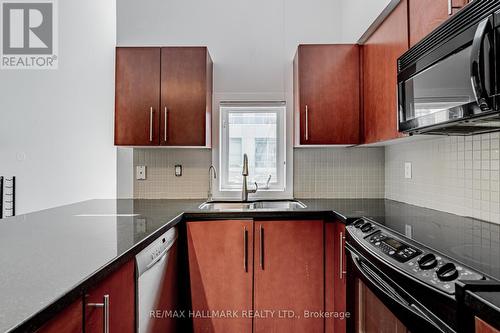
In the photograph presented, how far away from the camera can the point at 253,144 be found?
9.27 ft

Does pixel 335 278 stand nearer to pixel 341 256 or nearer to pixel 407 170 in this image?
pixel 341 256

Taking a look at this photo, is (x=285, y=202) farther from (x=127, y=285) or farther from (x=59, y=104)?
(x=59, y=104)

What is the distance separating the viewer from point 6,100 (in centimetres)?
392

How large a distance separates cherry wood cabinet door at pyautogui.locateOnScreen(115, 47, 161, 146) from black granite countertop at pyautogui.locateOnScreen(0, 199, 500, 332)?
52 centimetres

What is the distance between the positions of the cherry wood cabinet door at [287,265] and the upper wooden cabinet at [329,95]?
0.66 metres

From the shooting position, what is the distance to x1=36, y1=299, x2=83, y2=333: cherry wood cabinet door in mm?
705

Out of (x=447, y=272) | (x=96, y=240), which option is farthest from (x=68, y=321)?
(x=447, y=272)

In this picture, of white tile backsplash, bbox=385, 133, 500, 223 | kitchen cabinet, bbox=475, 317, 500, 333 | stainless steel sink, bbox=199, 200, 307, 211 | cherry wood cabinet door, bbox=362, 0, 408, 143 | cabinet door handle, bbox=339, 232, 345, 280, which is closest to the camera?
kitchen cabinet, bbox=475, 317, 500, 333

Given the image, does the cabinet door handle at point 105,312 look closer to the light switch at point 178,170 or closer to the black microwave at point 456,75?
the black microwave at point 456,75

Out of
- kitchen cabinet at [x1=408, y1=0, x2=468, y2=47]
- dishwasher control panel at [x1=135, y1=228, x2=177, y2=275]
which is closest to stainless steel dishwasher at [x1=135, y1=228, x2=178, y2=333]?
dishwasher control panel at [x1=135, y1=228, x2=177, y2=275]

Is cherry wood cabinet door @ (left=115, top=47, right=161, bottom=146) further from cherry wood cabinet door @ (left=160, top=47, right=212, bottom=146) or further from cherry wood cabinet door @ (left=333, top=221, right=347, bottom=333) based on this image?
cherry wood cabinet door @ (left=333, top=221, right=347, bottom=333)

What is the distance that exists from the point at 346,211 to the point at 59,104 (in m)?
3.47

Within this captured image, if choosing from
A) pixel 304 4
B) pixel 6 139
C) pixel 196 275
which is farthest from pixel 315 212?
pixel 6 139

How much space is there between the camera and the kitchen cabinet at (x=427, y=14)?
4.27 ft
